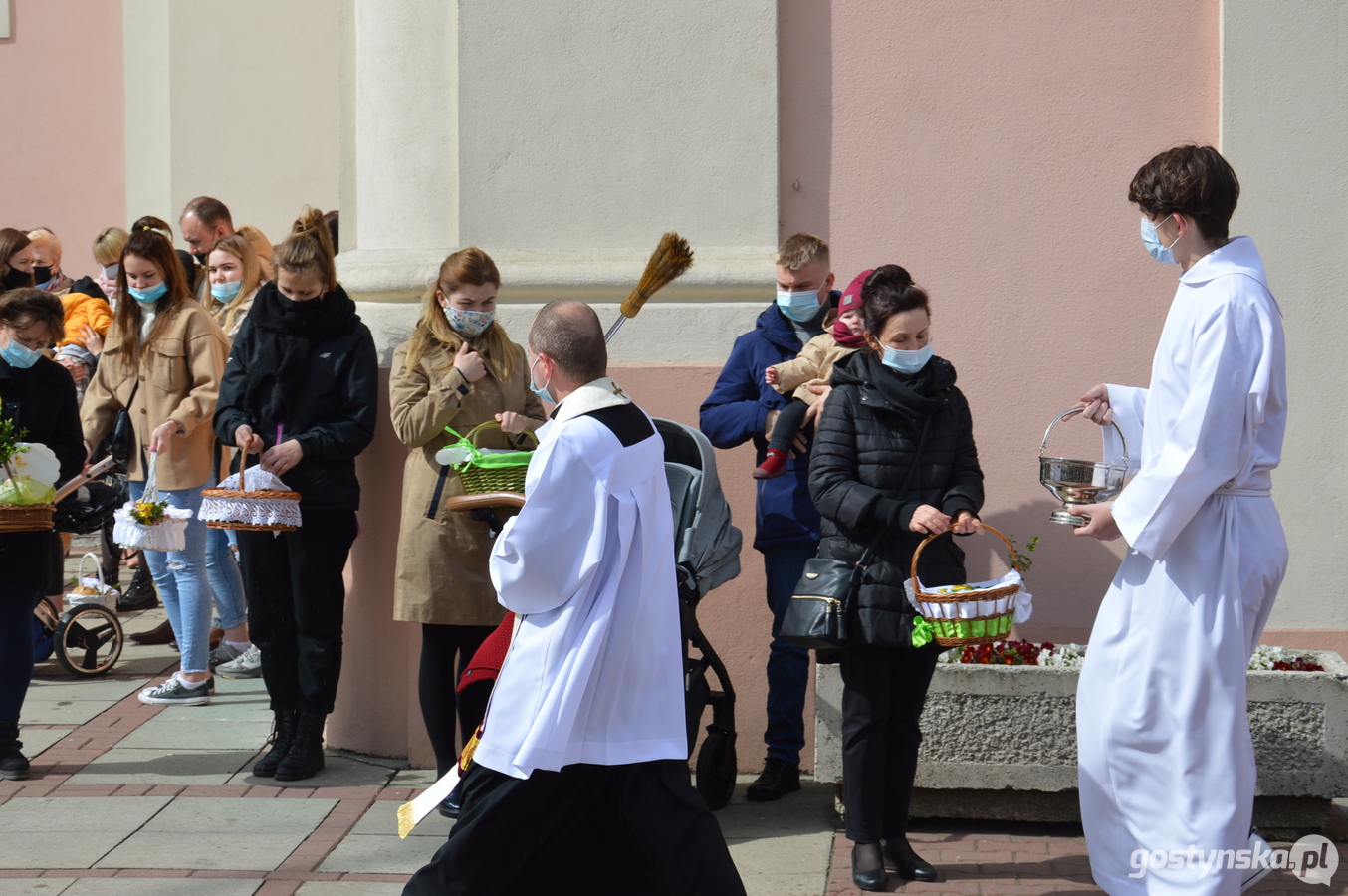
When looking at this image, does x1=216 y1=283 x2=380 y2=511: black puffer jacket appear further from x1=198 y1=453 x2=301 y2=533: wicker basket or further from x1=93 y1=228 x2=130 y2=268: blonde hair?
x1=93 y1=228 x2=130 y2=268: blonde hair

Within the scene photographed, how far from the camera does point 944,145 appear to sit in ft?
19.5

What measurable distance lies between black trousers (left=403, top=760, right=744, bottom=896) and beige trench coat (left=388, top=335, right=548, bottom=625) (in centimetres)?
171

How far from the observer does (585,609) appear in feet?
11.8

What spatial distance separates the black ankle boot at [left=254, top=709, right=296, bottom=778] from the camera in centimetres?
584

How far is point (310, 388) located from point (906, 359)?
2479 millimetres

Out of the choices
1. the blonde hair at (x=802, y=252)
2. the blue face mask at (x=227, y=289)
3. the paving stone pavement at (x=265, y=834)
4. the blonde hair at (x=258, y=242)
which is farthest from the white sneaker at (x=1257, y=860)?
the blonde hair at (x=258, y=242)

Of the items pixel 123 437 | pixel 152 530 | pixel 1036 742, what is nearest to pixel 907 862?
pixel 1036 742

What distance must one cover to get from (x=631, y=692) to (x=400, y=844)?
5.97 ft

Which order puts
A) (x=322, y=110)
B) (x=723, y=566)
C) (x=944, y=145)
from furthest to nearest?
1. (x=322, y=110)
2. (x=944, y=145)
3. (x=723, y=566)

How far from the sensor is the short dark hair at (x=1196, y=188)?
381 cm

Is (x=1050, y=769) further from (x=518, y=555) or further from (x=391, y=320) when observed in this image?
(x=391, y=320)

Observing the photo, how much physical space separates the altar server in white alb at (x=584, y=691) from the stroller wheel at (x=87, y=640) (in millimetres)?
4513

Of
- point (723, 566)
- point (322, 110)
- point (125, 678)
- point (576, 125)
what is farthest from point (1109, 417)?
point (322, 110)

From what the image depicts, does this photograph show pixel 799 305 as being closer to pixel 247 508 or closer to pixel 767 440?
pixel 767 440
